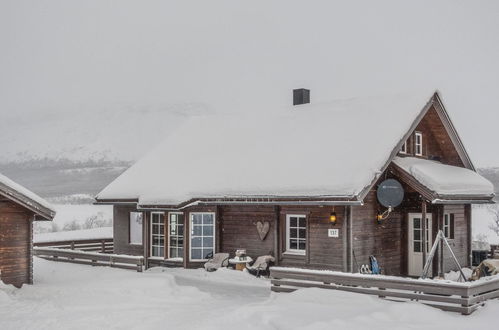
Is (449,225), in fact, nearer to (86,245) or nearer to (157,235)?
(157,235)

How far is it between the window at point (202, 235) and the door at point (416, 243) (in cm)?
692

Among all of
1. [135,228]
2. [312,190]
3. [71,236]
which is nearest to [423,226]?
[312,190]

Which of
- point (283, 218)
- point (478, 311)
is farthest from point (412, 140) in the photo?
point (478, 311)

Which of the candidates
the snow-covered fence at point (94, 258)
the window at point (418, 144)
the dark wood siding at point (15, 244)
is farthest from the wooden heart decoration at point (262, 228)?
the dark wood siding at point (15, 244)

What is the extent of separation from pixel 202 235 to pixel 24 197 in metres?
6.62

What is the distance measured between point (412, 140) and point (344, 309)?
954 centimetres

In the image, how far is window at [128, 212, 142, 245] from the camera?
2284 centimetres

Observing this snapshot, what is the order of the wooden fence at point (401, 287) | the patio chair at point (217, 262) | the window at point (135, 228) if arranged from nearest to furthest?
the wooden fence at point (401, 287) → the patio chair at point (217, 262) → the window at point (135, 228)

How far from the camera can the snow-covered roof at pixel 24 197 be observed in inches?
611

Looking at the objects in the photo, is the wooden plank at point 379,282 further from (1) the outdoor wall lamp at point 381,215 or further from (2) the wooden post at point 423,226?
(1) the outdoor wall lamp at point 381,215

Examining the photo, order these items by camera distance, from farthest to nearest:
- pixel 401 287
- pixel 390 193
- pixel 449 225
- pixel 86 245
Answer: pixel 86 245
pixel 449 225
pixel 390 193
pixel 401 287

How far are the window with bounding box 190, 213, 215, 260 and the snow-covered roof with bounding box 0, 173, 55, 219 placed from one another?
17.5 ft

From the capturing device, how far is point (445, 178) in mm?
18734

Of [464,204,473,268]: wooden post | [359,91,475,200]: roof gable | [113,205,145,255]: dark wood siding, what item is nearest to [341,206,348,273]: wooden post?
[359,91,475,200]: roof gable
